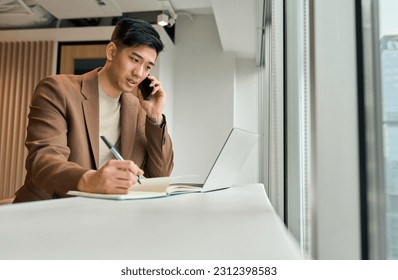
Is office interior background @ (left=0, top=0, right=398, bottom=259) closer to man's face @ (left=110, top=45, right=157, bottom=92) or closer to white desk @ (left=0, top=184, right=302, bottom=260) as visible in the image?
white desk @ (left=0, top=184, right=302, bottom=260)

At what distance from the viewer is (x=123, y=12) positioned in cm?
300

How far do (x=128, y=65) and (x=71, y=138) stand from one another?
1.15ft

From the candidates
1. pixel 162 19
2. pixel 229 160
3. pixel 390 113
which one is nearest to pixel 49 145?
pixel 229 160

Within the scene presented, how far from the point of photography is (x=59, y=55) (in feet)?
10.2

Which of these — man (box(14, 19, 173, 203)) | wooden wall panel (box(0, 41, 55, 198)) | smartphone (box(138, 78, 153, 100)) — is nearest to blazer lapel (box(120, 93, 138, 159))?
man (box(14, 19, 173, 203))

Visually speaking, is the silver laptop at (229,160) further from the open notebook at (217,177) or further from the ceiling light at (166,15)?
the ceiling light at (166,15)

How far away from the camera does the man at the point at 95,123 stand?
0.94 meters

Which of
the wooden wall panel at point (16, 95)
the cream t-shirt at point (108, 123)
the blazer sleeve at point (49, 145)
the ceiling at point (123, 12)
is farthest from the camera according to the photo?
the wooden wall panel at point (16, 95)

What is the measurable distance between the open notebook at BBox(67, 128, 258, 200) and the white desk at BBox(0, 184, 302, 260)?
0.27 m

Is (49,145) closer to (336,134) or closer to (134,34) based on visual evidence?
(134,34)

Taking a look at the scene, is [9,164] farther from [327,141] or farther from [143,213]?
[327,141]

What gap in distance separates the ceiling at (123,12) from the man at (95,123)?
4.36ft

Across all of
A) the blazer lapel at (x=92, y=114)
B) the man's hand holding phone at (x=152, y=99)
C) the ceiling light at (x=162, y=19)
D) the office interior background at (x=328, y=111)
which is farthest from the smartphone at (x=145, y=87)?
the ceiling light at (x=162, y=19)

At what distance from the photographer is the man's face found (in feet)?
4.18
